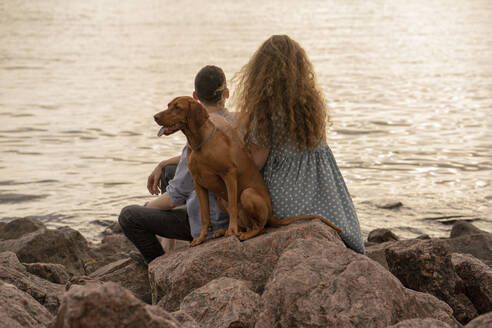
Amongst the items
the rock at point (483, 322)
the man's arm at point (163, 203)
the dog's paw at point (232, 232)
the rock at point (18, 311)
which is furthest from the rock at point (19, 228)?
the rock at point (483, 322)

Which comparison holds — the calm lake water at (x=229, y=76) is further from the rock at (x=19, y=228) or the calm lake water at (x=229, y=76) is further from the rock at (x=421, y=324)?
the rock at (x=421, y=324)

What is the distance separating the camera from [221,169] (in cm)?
504

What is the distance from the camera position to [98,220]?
36.3ft

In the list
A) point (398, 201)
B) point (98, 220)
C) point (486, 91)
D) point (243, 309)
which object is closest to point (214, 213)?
point (243, 309)

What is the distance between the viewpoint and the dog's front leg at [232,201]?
504 cm

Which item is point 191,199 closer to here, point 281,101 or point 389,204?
point 281,101

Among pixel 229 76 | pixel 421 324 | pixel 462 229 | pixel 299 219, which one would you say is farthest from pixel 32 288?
pixel 229 76

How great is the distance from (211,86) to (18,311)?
2.26 meters

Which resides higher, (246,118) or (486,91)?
(246,118)

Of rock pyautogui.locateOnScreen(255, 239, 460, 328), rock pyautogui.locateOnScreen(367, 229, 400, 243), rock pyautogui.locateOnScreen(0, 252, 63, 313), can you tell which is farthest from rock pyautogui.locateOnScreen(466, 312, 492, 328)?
rock pyautogui.locateOnScreen(367, 229, 400, 243)

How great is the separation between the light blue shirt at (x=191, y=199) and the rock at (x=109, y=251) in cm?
257

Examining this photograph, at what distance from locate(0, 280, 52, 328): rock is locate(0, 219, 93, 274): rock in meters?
3.01

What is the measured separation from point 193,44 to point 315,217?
33.5 metres

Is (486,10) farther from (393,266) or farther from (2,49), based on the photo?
(393,266)
